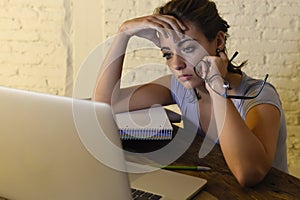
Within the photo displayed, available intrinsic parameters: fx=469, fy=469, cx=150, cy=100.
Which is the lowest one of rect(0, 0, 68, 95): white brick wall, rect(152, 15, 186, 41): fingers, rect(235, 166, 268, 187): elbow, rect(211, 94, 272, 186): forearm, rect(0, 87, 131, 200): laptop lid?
rect(0, 0, 68, 95): white brick wall

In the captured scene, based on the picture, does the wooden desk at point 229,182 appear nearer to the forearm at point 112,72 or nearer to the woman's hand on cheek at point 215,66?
the woman's hand on cheek at point 215,66

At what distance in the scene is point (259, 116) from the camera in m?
1.27

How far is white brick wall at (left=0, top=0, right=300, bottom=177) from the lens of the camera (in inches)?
96.7

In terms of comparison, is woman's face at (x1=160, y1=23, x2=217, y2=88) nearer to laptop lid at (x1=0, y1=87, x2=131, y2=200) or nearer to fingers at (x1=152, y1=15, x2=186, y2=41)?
fingers at (x1=152, y1=15, x2=186, y2=41)

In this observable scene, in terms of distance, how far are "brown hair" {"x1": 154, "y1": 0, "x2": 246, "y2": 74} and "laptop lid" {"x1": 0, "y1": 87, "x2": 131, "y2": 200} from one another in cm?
70

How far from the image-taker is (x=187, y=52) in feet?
4.49

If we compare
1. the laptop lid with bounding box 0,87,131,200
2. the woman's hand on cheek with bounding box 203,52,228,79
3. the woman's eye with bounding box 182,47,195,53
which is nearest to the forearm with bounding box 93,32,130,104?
the woman's eye with bounding box 182,47,195,53

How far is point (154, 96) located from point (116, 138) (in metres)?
0.90

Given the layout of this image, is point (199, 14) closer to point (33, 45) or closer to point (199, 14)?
point (199, 14)

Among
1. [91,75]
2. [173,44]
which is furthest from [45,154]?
[91,75]

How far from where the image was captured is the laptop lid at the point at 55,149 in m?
0.81

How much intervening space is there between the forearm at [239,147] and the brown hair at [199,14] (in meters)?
0.32

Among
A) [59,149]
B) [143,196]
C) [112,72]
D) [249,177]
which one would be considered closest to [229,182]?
[249,177]

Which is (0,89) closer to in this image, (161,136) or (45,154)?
(45,154)
